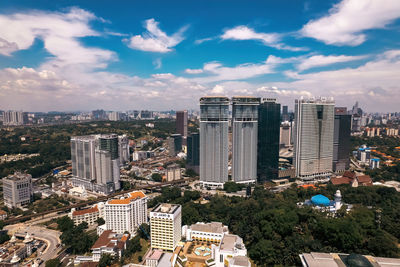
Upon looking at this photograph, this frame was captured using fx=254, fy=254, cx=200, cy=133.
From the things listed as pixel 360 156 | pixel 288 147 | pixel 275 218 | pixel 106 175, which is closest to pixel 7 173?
pixel 106 175

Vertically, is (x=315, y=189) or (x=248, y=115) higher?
(x=248, y=115)

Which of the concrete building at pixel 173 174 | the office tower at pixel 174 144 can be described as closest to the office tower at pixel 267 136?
the concrete building at pixel 173 174

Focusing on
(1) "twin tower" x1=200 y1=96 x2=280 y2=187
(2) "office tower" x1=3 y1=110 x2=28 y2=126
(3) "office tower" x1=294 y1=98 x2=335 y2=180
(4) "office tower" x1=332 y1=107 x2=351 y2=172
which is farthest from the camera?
(2) "office tower" x1=3 y1=110 x2=28 y2=126

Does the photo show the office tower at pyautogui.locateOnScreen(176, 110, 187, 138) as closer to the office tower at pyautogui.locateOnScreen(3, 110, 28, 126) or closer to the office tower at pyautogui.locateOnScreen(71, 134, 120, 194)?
the office tower at pyautogui.locateOnScreen(71, 134, 120, 194)

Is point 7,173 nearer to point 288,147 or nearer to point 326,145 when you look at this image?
point 326,145

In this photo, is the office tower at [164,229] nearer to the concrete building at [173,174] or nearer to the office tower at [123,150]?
the concrete building at [173,174]

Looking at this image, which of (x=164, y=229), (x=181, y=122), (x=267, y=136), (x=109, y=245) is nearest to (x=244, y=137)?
(x=267, y=136)

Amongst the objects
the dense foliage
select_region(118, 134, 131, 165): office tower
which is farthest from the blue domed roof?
select_region(118, 134, 131, 165): office tower
